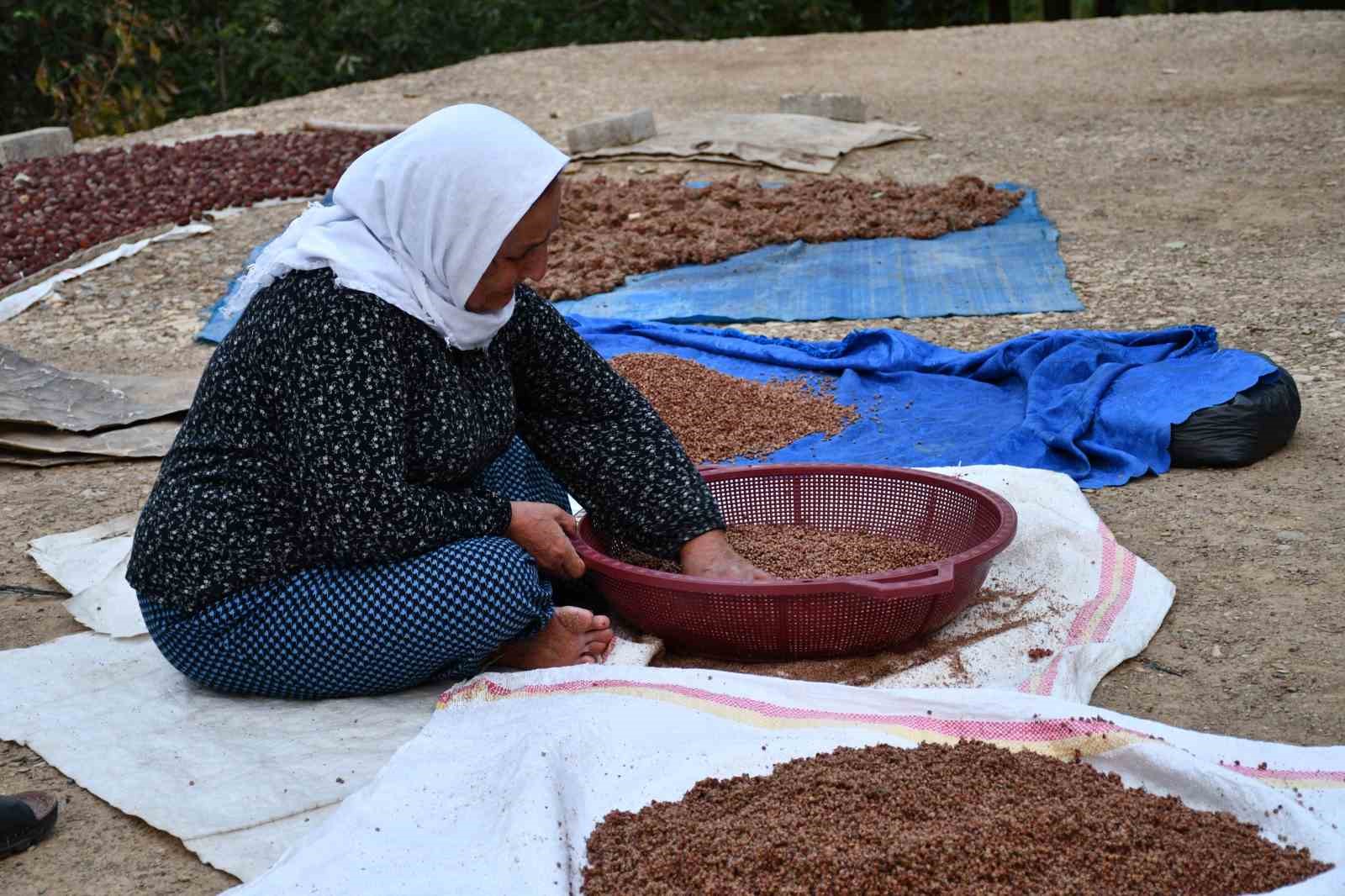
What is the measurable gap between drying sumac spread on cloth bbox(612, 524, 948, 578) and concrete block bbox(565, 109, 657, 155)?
5338mm

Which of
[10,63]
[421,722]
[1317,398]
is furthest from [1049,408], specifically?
[10,63]

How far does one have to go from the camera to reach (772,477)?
2.95 meters

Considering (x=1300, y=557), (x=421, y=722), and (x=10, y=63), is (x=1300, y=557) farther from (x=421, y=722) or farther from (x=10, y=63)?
(x=10, y=63)

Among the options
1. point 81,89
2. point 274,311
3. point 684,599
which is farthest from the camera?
point 81,89

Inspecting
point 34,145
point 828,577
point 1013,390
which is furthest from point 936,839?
point 34,145

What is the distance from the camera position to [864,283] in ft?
17.2

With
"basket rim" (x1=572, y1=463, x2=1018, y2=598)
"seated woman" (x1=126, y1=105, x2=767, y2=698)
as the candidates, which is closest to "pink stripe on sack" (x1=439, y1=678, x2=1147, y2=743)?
"seated woman" (x1=126, y1=105, x2=767, y2=698)

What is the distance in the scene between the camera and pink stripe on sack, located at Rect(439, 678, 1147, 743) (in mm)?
1964

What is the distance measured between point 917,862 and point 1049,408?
2.19 m

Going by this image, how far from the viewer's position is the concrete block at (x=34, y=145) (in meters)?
8.45

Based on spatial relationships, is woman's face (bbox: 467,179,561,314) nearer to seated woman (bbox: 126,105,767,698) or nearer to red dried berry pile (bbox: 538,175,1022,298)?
seated woman (bbox: 126,105,767,698)

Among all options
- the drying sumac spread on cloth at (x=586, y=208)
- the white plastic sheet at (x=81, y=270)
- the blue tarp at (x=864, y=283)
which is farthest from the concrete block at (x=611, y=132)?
the blue tarp at (x=864, y=283)

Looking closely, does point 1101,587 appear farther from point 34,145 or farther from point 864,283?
point 34,145

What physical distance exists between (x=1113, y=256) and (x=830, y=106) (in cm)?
329
